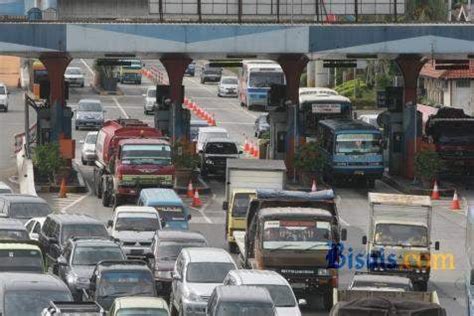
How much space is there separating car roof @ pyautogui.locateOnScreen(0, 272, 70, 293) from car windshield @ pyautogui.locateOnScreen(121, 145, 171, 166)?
68.5ft

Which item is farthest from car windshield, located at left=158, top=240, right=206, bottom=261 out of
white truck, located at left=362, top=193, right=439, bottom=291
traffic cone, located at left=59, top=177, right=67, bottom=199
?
traffic cone, located at left=59, top=177, right=67, bottom=199

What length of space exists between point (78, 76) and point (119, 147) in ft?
173

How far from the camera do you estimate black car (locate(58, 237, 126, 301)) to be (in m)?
35.1

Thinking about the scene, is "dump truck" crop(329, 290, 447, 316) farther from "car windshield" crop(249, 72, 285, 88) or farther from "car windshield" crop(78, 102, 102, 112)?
"car windshield" crop(249, 72, 285, 88)

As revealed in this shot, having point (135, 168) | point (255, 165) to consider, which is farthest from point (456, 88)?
point (255, 165)

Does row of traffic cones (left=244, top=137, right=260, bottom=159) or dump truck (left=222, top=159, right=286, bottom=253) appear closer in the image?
dump truck (left=222, top=159, right=286, bottom=253)

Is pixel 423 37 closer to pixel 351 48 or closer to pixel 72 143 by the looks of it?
pixel 351 48

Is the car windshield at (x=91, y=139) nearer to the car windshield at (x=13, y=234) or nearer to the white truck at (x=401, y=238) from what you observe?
the white truck at (x=401, y=238)

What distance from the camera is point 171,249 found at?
37375 millimetres

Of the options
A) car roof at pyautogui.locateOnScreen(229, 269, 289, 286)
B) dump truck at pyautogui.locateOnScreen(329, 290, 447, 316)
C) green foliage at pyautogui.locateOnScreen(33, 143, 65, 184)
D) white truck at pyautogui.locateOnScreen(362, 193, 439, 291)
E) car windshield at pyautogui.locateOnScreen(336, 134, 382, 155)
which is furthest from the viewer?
car windshield at pyautogui.locateOnScreen(336, 134, 382, 155)

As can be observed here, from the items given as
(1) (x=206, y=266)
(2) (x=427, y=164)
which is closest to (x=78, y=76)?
(2) (x=427, y=164)

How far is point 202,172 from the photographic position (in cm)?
6275

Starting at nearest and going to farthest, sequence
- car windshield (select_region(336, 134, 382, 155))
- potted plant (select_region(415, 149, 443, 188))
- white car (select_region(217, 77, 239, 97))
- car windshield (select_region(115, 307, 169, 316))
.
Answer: car windshield (select_region(115, 307, 169, 316)), potted plant (select_region(415, 149, 443, 188)), car windshield (select_region(336, 134, 382, 155)), white car (select_region(217, 77, 239, 97))

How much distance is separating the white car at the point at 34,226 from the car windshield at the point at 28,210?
119cm
